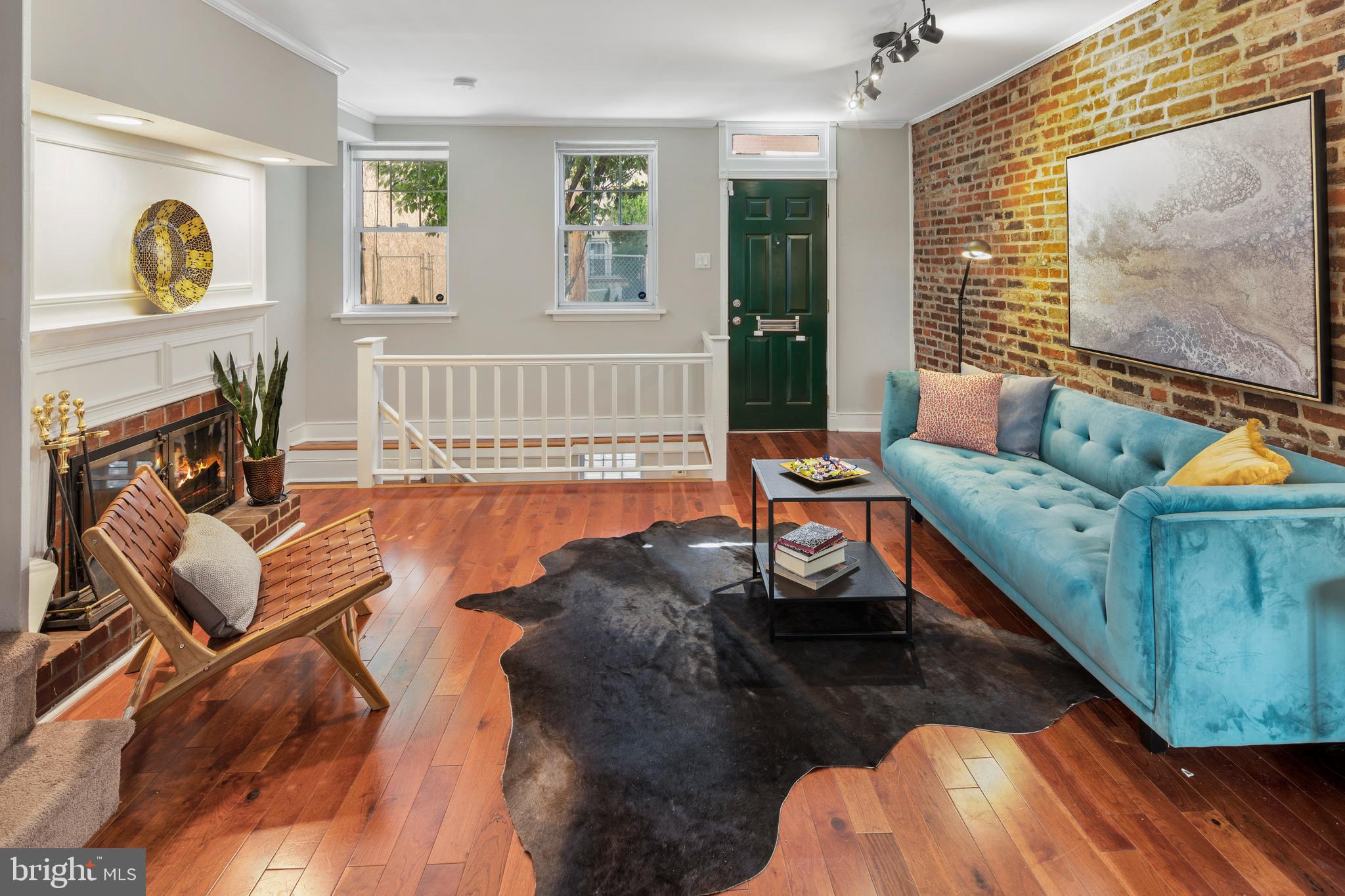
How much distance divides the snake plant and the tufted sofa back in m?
3.66

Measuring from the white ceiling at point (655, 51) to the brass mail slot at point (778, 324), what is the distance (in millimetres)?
1563

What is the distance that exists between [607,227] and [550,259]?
522 millimetres

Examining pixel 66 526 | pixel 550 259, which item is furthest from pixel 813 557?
pixel 550 259

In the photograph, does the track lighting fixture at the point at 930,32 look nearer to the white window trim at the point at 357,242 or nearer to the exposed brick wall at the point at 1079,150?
the exposed brick wall at the point at 1079,150

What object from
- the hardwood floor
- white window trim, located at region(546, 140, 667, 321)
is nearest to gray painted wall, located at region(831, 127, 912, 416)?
white window trim, located at region(546, 140, 667, 321)

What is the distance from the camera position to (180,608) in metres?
2.38

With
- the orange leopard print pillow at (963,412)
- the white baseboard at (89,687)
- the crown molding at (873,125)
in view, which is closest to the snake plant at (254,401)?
the white baseboard at (89,687)

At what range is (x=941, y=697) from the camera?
2.61 meters

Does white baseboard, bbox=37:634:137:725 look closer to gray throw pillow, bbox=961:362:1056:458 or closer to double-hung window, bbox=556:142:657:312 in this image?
gray throw pillow, bbox=961:362:1056:458

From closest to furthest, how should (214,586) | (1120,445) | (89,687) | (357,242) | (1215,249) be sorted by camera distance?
(214,586)
(89,687)
(1215,249)
(1120,445)
(357,242)

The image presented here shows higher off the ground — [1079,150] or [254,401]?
[1079,150]

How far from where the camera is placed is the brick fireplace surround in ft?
8.28

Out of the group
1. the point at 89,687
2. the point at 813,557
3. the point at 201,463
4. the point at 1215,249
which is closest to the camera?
the point at 89,687

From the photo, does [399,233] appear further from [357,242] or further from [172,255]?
[172,255]
